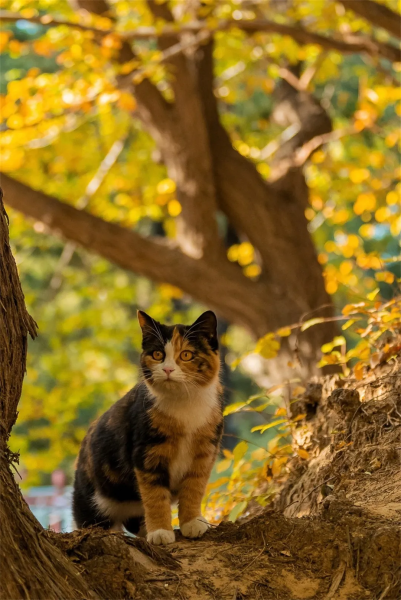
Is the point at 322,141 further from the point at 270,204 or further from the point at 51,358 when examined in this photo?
the point at 51,358

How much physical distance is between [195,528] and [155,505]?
0.18 metres

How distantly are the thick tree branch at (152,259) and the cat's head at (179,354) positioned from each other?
3.29 m

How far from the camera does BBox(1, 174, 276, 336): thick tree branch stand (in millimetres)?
6277

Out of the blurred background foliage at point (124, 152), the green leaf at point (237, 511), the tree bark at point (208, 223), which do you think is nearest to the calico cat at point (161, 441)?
the green leaf at point (237, 511)

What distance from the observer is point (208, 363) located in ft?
10.2

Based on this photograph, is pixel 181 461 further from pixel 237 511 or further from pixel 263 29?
pixel 263 29

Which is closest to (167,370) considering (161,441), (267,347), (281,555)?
(161,441)

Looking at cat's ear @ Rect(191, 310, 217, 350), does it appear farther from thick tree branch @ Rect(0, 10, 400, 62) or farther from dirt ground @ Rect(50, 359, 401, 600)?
thick tree branch @ Rect(0, 10, 400, 62)

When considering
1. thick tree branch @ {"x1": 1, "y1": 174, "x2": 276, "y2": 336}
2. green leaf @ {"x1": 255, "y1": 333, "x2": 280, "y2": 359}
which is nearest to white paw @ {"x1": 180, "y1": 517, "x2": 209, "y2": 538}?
green leaf @ {"x1": 255, "y1": 333, "x2": 280, "y2": 359}

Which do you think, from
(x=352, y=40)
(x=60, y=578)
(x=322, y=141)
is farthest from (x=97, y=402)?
(x=60, y=578)

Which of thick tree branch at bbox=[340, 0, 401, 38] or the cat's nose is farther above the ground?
thick tree branch at bbox=[340, 0, 401, 38]

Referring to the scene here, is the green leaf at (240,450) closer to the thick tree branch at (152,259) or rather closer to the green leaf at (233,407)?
the green leaf at (233,407)

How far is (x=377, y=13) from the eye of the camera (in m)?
5.37

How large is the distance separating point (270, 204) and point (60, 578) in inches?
208
